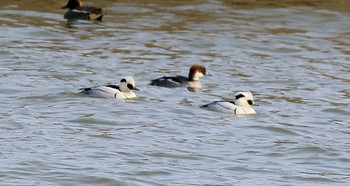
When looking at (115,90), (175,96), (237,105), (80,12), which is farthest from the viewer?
(80,12)

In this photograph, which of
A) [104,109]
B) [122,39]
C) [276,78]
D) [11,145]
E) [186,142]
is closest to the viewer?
[11,145]

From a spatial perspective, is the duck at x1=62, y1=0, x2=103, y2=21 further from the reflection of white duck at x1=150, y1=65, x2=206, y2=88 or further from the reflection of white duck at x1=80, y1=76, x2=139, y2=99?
the reflection of white duck at x1=80, y1=76, x2=139, y2=99

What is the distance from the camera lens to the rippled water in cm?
1471

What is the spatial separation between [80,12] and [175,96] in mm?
8208

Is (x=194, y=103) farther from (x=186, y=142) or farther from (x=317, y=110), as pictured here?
(x=186, y=142)

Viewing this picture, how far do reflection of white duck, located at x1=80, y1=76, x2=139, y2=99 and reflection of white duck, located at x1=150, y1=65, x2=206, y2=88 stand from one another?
103cm

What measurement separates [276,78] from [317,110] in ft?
9.29

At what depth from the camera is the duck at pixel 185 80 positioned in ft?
67.2

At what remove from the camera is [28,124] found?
1681 cm

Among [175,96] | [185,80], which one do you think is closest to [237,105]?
[175,96]

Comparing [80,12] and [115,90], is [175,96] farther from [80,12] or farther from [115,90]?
[80,12]

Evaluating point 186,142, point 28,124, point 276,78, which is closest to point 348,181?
point 186,142

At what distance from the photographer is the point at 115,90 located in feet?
63.4

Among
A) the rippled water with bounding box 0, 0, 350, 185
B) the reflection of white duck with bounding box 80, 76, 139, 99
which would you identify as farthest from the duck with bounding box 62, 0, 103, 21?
the reflection of white duck with bounding box 80, 76, 139, 99
